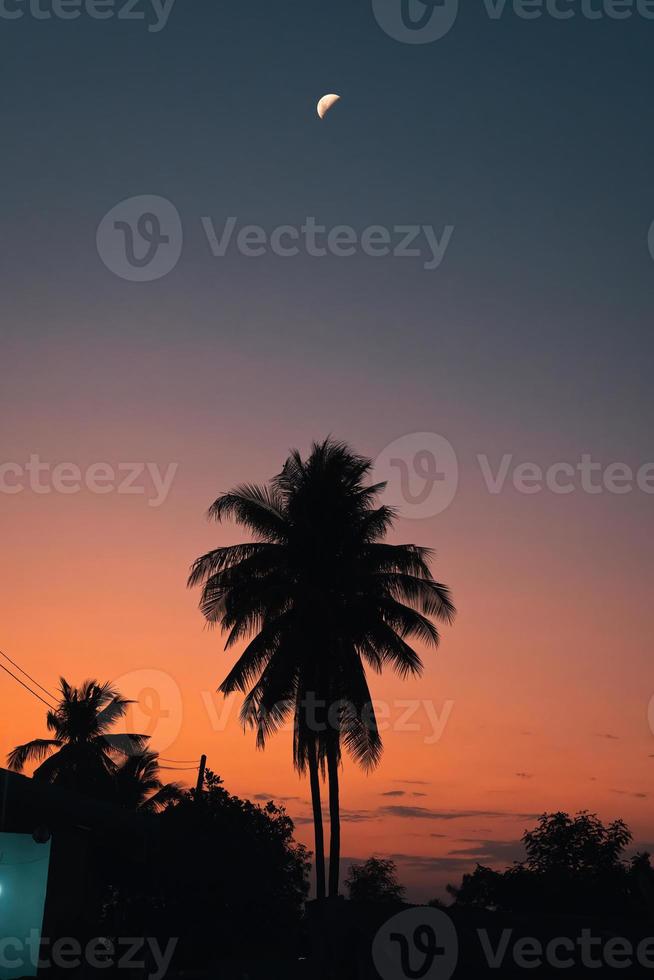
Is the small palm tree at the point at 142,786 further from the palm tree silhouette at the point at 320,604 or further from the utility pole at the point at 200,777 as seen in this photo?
the palm tree silhouette at the point at 320,604

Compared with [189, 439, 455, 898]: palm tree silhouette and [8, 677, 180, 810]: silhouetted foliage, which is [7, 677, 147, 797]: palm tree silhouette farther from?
[189, 439, 455, 898]: palm tree silhouette

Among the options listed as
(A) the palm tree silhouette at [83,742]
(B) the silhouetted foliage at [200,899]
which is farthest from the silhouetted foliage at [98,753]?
(B) the silhouetted foliage at [200,899]

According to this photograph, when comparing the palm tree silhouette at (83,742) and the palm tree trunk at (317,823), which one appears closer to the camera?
the palm tree trunk at (317,823)

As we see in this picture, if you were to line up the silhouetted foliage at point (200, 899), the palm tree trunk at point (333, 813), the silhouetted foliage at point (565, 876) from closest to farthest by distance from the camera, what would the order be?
1. the silhouetted foliage at point (200, 899)
2. the palm tree trunk at point (333, 813)
3. the silhouetted foliage at point (565, 876)

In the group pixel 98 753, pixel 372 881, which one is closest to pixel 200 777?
pixel 98 753

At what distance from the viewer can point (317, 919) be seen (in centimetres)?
1669

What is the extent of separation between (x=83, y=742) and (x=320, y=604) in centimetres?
2257

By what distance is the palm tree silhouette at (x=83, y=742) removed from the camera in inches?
1586

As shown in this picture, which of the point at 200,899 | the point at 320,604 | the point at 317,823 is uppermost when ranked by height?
the point at 320,604

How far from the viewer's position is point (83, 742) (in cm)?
4194

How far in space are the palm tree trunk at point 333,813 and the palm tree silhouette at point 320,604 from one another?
25 millimetres

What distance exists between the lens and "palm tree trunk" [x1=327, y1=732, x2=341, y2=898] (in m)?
23.3

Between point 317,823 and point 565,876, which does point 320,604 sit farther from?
point 565,876

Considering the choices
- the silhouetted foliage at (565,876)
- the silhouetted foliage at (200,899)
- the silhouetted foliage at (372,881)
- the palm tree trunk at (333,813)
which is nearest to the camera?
the silhouetted foliage at (200,899)
